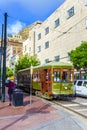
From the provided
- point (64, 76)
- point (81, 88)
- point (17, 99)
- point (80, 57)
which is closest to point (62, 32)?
point (80, 57)

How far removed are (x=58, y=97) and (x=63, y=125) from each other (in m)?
13.3

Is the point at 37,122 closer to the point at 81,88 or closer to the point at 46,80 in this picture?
the point at 46,80

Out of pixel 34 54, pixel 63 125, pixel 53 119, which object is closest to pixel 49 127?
pixel 63 125

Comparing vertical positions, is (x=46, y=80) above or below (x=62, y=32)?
below

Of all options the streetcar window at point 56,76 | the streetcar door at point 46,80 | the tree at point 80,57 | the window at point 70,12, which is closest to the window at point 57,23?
the window at point 70,12

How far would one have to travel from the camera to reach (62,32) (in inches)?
2121

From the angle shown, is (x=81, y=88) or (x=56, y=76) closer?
(x=56, y=76)

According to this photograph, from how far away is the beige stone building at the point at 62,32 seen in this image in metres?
46.2

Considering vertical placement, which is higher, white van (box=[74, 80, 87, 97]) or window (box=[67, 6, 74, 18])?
window (box=[67, 6, 74, 18])

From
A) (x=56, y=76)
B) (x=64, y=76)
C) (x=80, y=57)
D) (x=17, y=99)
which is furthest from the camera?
(x=80, y=57)

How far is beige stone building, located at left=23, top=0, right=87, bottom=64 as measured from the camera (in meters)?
46.2

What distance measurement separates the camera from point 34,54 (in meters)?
72.2

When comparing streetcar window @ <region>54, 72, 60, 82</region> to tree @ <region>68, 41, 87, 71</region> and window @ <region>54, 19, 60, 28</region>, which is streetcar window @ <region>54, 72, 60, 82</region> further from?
window @ <region>54, 19, 60, 28</region>

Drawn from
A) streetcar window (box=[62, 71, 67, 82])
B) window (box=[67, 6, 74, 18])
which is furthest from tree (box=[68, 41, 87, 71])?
window (box=[67, 6, 74, 18])
